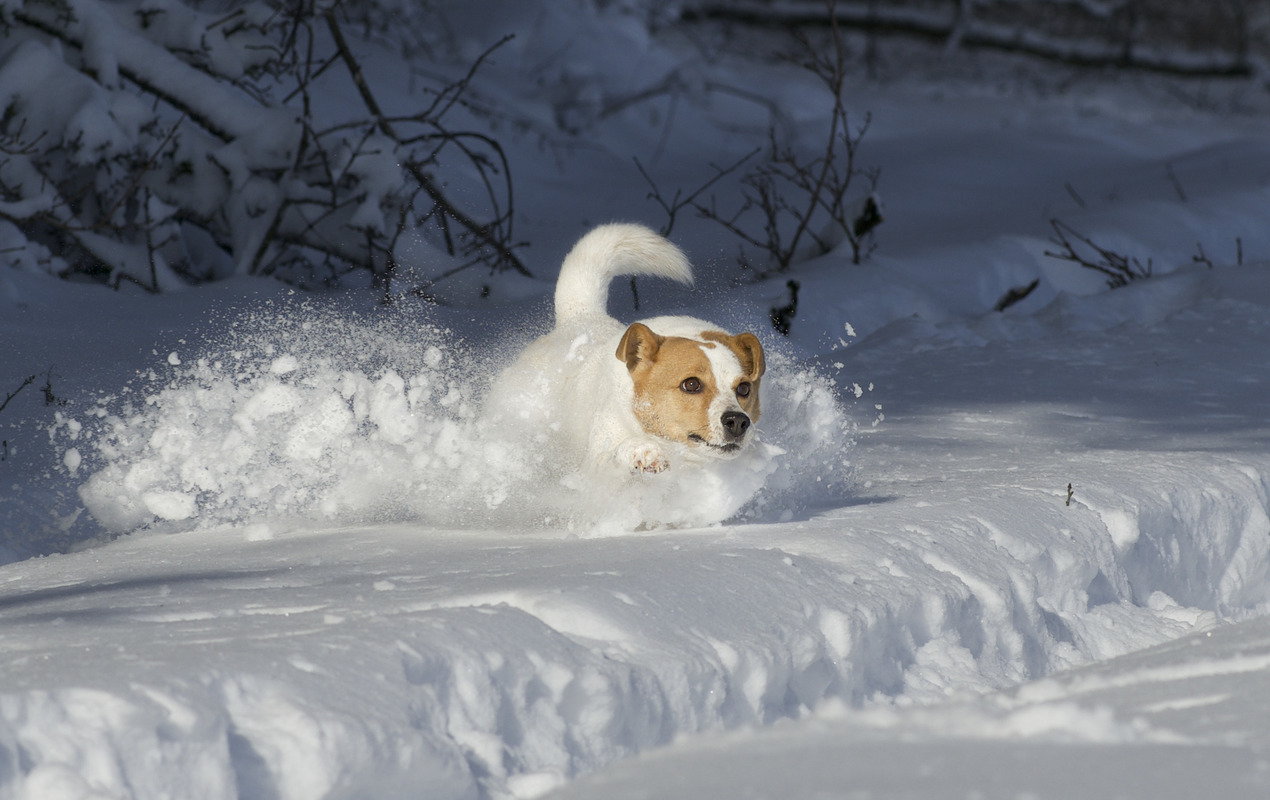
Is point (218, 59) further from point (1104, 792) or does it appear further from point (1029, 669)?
point (1104, 792)

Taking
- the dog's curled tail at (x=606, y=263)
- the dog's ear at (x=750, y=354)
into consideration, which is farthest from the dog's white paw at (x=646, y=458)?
the dog's curled tail at (x=606, y=263)

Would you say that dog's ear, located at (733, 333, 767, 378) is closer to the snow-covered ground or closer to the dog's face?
the dog's face

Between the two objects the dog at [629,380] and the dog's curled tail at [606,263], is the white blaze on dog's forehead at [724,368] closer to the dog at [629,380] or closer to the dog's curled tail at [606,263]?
the dog at [629,380]

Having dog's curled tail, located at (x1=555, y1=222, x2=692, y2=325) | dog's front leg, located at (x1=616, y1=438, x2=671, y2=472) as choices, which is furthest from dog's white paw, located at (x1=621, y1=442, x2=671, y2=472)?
dog's curled tail, located at (x1=555, y1=222, x2=692, y2=325)

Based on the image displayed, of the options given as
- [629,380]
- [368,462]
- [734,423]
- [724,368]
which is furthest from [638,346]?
[368,462]

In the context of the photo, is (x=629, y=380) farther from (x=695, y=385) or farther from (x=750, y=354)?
(x=750, y=354)

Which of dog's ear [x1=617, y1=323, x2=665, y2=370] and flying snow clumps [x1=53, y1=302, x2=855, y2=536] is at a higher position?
dog's ear [x1=617, y1=323, x2=665, y2=370]

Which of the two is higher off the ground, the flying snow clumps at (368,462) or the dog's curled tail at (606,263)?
the dog's curled tail at (606,263)

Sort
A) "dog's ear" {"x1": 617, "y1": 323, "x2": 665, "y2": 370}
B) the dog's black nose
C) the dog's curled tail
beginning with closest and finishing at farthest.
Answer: the dog's black nose < "dog's ear" {"x1": 617, "y1": 323, "x2": 665, "y2": 370} < the dog's curled tail

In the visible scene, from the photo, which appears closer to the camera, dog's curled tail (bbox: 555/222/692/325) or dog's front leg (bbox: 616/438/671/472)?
dog's front leg (bbox: 616/438/671/472)

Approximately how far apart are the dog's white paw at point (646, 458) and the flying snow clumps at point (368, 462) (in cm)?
6

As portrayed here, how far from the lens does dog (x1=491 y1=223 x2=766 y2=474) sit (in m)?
3.50

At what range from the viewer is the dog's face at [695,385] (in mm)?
3439

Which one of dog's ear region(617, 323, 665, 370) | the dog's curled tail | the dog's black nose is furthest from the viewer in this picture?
the dog's curled tail
